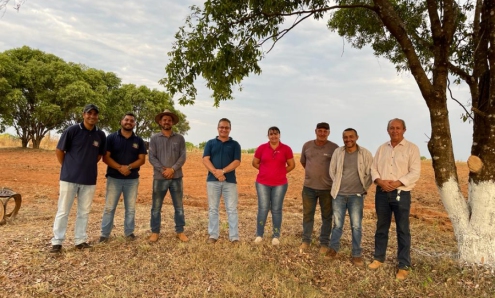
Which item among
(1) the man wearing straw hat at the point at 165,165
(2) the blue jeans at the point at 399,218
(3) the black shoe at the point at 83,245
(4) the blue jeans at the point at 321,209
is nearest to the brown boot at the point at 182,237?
(1) the man wearing straw hat at the point at 165,165

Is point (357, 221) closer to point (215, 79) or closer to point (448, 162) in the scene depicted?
point (448, 162)

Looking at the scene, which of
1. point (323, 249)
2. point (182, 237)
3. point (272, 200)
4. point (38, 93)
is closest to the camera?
point (323, 249)

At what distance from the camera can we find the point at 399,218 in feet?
16.7

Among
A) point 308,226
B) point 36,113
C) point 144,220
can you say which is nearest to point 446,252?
point 308,226

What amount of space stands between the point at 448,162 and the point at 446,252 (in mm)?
1939

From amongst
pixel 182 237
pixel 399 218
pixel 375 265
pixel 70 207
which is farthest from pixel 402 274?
pixel 70 207

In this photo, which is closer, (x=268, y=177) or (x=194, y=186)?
(x=268, y=177)

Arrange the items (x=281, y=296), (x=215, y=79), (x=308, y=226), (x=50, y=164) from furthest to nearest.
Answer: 1. (x=50, y=164)
2. (x=215, y=79)
3. (x=308, y=226)
4. (x=281, y=296)

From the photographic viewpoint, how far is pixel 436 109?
217 inches

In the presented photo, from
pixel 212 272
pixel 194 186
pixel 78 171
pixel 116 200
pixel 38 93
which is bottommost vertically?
pixel 212 272

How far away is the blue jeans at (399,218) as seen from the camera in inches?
199

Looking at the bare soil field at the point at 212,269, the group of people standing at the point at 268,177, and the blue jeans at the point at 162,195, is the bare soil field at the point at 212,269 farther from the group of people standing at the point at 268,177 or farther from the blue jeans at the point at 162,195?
the blue jeans at the point at 162,195

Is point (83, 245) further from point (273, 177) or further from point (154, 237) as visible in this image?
point (273, 177)

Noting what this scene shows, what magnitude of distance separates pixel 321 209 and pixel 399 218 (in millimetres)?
1308
